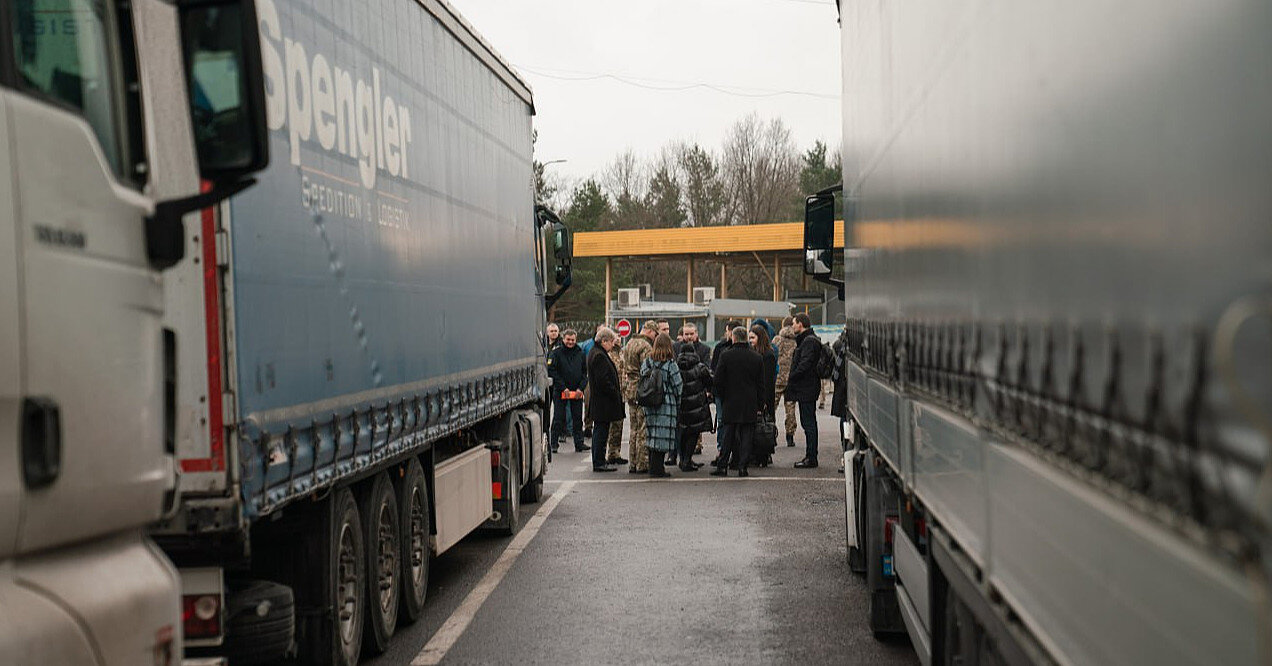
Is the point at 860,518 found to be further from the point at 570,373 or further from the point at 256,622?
the point at 570,373

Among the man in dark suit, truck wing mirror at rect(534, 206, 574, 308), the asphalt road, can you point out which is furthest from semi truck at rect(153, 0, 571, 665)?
the man in dark suit

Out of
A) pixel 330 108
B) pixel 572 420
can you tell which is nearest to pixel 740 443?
pixel 572 420

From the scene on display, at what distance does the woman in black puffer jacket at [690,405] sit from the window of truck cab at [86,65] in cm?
1389

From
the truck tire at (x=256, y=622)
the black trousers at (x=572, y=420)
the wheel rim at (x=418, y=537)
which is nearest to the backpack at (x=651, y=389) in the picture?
the black trousers at (x=572, y=420)

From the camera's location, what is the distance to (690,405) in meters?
17.5

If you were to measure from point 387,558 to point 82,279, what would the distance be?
489 centimetres

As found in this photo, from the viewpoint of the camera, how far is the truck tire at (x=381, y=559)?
287 inches

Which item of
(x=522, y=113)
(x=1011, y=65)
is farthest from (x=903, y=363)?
(x=522, y=113)

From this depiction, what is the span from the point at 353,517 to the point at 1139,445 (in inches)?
211

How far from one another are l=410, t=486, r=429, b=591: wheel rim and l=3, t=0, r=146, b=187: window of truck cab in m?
5.03

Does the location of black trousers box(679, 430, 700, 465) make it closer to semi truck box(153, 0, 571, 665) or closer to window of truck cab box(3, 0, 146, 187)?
semi truck box(153, 0, 571, 665)

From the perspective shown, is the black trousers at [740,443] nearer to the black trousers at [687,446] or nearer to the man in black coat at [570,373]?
the black trousers at [687,446]

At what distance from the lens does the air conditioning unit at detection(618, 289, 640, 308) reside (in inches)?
1612

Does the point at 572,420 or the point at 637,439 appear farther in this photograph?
the point at 572,420
